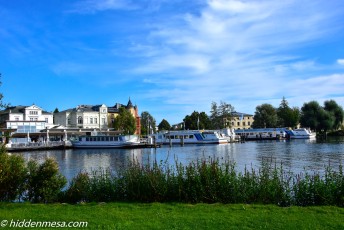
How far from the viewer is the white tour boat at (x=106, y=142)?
9012 cm

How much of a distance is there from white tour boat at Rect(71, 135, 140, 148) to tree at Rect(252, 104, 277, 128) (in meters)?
78.6

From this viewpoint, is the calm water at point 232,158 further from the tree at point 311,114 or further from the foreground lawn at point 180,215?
the tree at point 311,114

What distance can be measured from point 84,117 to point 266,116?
254 ft

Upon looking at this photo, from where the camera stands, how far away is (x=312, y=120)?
126 m

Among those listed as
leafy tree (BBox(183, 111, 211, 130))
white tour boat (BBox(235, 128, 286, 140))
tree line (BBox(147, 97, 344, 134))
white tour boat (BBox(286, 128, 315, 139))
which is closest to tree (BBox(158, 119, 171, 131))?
tree line (BBox(147, 97, 344, 134))

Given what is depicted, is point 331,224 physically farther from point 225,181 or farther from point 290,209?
point 225,181

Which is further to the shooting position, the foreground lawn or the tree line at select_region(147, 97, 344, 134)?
the tree line at select_region(147, 97, 344, 134)

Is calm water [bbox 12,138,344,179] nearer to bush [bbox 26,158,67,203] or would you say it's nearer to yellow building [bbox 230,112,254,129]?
bush [bbox 26,158,67,203]

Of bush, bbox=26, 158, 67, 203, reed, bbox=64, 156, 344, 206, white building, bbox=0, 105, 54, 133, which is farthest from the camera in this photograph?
white building, bbox=0, 105, 54, 133

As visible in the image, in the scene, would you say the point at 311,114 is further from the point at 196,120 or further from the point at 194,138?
the point at 194,138

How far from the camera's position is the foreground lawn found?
938 cm

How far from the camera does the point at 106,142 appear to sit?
9138 cm

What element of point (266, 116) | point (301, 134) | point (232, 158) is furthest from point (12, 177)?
point (266, 116)

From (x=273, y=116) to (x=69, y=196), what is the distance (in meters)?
148
